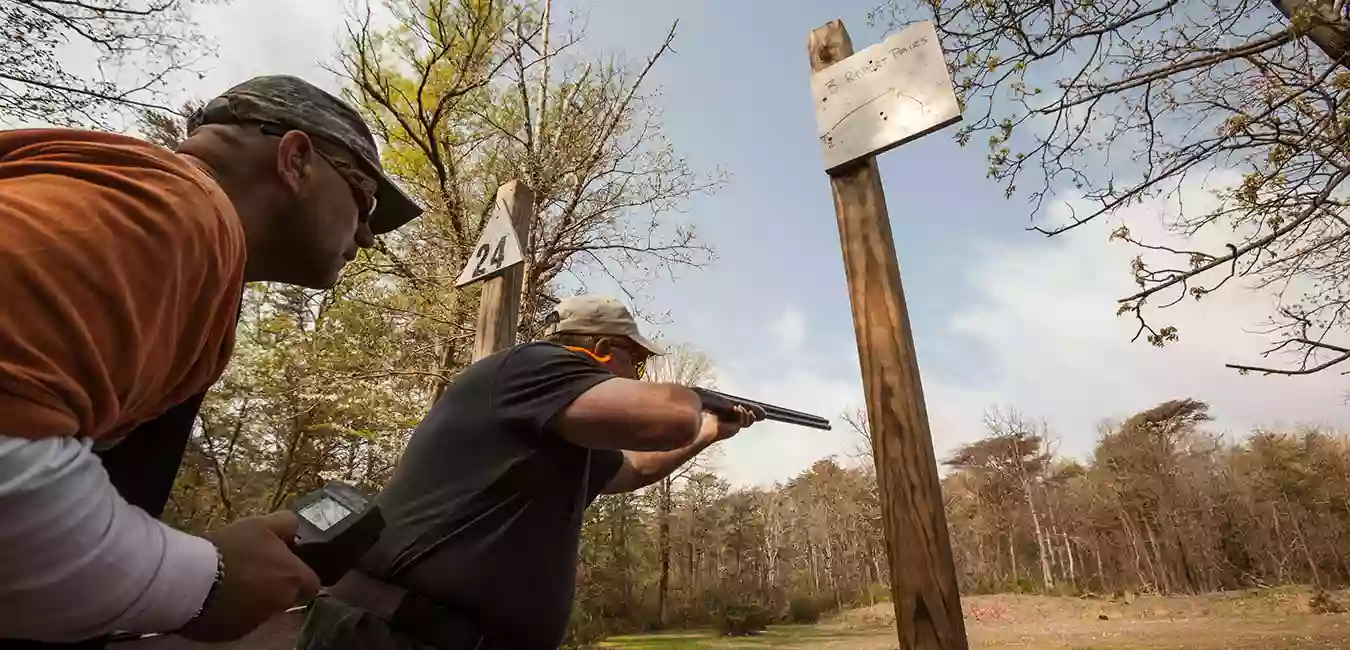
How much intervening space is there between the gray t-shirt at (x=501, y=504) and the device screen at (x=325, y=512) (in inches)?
12.3

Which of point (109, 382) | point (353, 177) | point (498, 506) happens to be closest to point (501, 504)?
point (498, 506)

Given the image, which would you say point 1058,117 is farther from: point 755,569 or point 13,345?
point 755,569

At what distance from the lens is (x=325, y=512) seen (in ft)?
3.77

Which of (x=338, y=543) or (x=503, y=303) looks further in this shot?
(x=503, y=303)

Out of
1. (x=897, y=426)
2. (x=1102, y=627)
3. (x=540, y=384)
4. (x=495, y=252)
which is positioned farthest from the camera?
(x=1102, y=627)

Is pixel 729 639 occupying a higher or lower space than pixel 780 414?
lower

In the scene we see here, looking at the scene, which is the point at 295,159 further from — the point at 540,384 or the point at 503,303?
the point at 503,303

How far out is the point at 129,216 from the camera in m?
0.55

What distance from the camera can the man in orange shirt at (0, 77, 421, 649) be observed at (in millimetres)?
492

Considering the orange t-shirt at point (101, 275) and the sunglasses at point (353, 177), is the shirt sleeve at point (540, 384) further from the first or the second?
the orange t-shirt at point (101, 275)

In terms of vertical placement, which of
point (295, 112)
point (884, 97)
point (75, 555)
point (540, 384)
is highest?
point (884, 97)

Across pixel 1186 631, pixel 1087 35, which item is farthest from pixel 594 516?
pixel 1087 35

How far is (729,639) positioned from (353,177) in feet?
47.1

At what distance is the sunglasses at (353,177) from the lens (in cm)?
95
